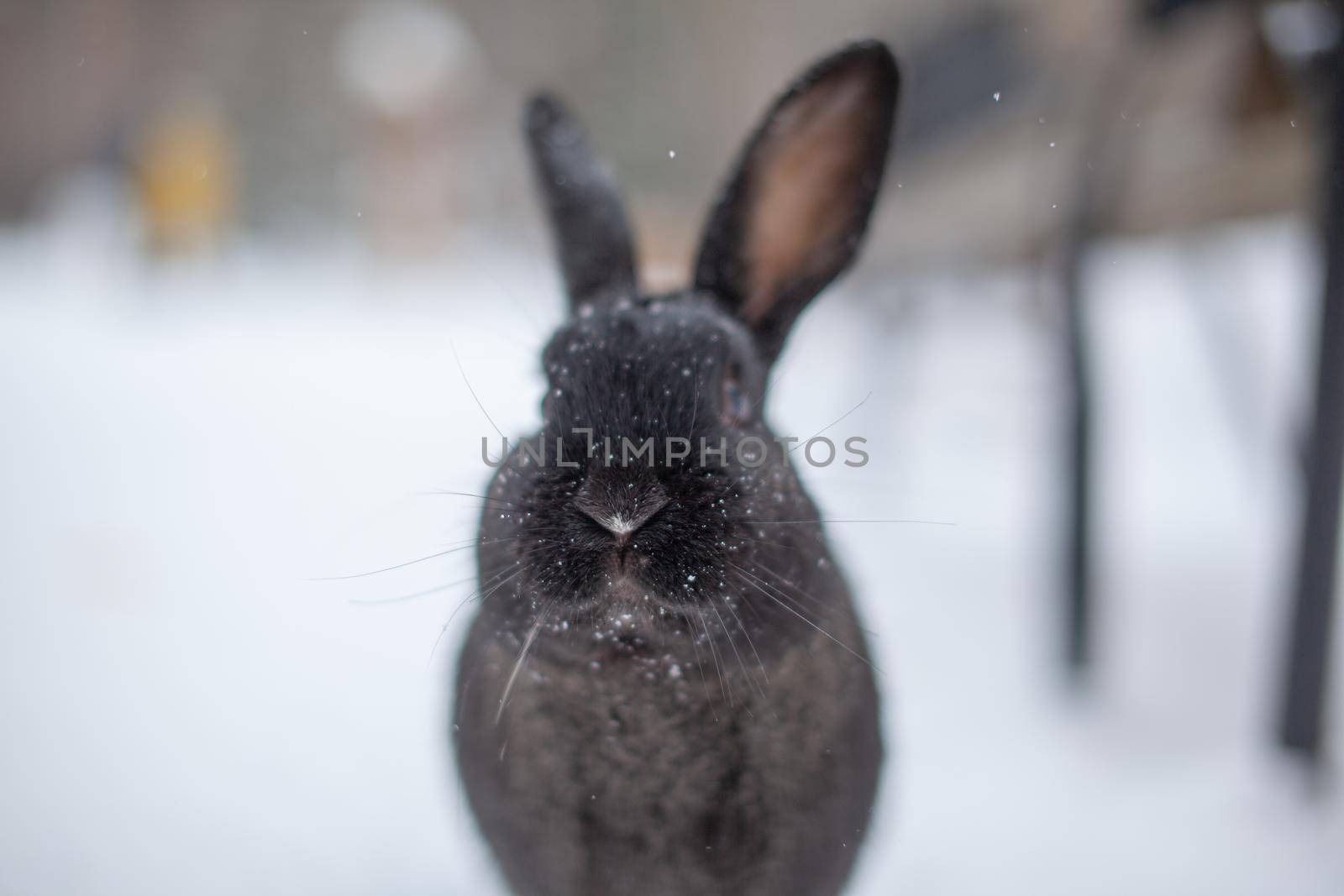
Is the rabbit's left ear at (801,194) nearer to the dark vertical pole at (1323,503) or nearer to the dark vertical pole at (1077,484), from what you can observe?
the dark vertical pole at (1323,503)

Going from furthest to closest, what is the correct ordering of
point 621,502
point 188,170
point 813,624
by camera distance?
point 188,170 → point 813,624 → point 621,502

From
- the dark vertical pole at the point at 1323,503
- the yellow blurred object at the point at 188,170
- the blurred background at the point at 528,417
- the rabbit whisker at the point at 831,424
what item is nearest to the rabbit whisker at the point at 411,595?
the blurred background at the point at 528,417

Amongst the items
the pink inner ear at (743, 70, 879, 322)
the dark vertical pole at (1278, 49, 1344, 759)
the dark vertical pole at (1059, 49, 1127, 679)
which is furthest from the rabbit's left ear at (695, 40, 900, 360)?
the dark vertical pole at (1059, 49, 1127, 679)

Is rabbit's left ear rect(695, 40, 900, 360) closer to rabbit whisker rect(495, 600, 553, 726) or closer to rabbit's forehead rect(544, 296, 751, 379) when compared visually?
rabbit's forehead rect(544, 296, 751, 379)

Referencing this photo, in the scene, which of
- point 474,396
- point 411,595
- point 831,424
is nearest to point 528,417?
point 474,396

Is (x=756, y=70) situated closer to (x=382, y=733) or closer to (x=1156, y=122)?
(x=1156, y=122)

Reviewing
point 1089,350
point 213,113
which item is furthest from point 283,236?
point 1089,350

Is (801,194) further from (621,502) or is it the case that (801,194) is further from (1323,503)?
(1323,503)
